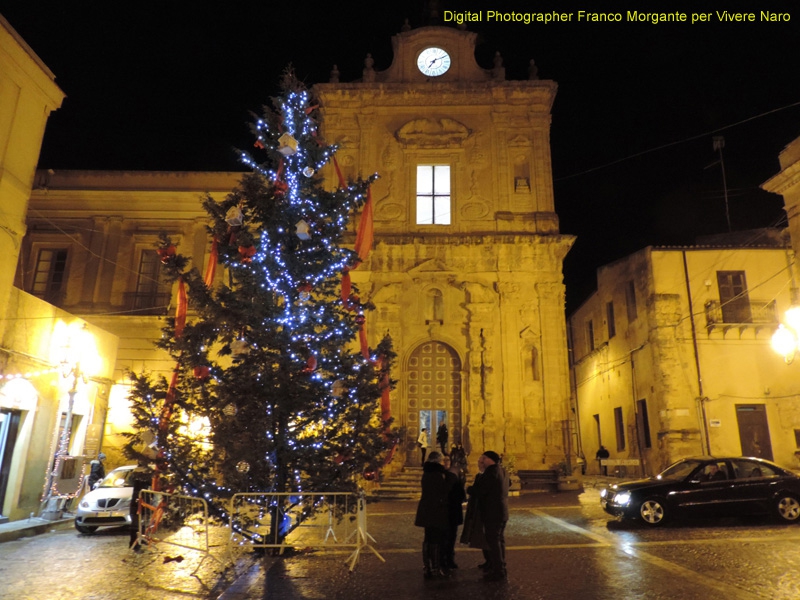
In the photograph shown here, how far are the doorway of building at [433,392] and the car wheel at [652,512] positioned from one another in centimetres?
954

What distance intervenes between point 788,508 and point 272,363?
1016cm

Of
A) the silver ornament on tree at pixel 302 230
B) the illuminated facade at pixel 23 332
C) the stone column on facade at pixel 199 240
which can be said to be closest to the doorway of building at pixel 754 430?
the silver ornament on tree at pixel 302 230

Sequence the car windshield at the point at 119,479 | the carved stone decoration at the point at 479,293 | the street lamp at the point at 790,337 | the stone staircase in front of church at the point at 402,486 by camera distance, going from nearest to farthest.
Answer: the car windshield at the point at 119,479, the street lamp at the point at 790,337, the stone staircase in front of church at the point at 402,486, the carved stone decoration at the point at 479,293

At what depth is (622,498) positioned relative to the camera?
1158cm

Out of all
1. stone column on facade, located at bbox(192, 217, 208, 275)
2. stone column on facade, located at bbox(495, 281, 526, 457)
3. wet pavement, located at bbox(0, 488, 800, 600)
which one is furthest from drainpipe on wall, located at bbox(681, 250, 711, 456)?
stone column on facade, located at bbox(192, 217, 208, 275)

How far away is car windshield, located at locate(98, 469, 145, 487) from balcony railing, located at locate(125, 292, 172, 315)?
856 cm

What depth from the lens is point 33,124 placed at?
1441cm

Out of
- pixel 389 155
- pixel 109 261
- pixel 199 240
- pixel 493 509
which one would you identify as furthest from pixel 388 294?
pixel 493 509

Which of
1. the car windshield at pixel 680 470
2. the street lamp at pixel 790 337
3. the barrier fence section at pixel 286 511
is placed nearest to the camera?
the barrier fence section at pixel 286 511

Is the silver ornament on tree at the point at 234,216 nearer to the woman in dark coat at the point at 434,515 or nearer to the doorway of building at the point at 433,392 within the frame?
the woman in dark coat at the point at 434,515

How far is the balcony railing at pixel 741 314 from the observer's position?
2122cm

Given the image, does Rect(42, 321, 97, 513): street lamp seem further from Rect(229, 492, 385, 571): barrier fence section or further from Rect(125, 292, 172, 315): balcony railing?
Rect(229, 492, 385, 571): barrier fence section

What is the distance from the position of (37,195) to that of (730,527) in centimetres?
2398

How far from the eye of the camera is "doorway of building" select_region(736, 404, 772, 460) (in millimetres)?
20578
